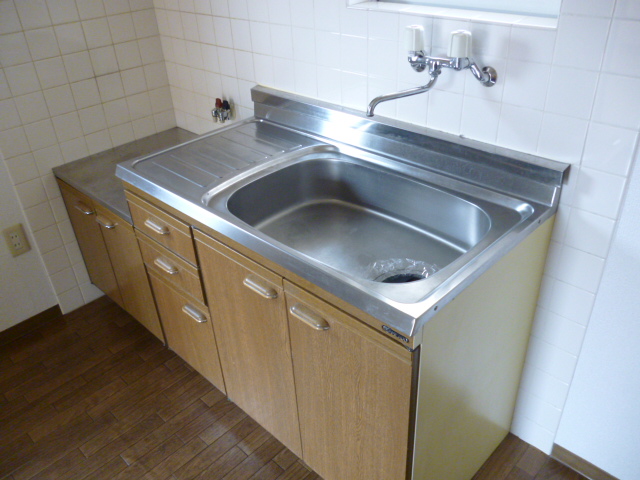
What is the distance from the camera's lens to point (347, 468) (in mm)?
1495

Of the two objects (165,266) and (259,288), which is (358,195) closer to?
(259,288)

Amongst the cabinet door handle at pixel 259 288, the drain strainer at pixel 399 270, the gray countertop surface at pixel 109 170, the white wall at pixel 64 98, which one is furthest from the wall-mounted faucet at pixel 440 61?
the white wall at pixel 64 98

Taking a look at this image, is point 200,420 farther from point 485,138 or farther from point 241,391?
point 485,138

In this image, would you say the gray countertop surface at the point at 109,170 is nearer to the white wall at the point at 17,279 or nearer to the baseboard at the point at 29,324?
the white wall at the point at 17,279

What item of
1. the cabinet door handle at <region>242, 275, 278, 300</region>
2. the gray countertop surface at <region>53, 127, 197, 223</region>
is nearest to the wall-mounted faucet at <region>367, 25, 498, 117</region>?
the cabinet door handle at <region>242, 275, 278, 300</region>

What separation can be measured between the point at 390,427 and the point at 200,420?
95 cm

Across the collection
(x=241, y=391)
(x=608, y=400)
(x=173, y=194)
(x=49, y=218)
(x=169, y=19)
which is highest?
(x=169, y=19)

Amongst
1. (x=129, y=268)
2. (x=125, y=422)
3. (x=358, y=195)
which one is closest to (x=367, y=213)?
(x=358, y=195)

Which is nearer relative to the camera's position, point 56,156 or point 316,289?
point 316,289

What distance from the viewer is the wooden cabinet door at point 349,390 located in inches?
46.8

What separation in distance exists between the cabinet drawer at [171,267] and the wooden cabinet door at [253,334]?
60mm

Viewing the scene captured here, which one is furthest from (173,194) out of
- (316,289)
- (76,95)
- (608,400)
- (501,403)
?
(608,400)

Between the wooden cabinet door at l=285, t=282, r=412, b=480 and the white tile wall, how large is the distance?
605 mm

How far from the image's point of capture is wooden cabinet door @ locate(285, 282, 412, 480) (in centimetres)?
119
